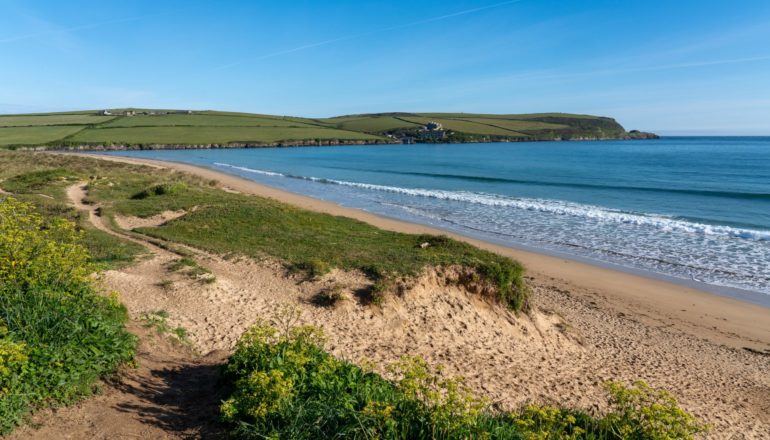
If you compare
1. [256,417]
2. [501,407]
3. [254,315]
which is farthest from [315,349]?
[254,315]

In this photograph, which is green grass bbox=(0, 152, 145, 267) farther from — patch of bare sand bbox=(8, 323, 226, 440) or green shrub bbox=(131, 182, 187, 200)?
patch of bare sand bbox=(8, 323, 226, 440)

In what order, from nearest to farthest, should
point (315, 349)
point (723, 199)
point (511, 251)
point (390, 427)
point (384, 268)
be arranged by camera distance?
point (390, 427)
point (315, 349)
point (384, 268)
point (511, 251)
point (723, 199)

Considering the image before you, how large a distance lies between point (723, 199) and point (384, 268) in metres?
38.5

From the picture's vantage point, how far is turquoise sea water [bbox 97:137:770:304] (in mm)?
22266

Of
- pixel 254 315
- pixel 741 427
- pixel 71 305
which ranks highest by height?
pixel 71 305

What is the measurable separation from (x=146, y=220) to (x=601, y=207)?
1263 inches

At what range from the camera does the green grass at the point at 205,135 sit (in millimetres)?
107688

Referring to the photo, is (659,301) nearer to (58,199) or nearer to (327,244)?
(327,244)

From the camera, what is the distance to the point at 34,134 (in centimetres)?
10150

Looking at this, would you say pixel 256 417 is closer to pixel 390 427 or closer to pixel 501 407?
pixel 390 427

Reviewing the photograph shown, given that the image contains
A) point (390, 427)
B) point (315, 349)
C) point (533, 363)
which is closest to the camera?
point (390, 427)

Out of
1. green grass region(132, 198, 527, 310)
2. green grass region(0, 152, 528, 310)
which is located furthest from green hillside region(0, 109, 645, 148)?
green grass region(132, 198, 527, 310)

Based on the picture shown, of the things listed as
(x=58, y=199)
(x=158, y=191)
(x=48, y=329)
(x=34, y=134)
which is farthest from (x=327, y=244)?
(x=34, y=134)

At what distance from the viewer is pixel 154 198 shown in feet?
81.0
